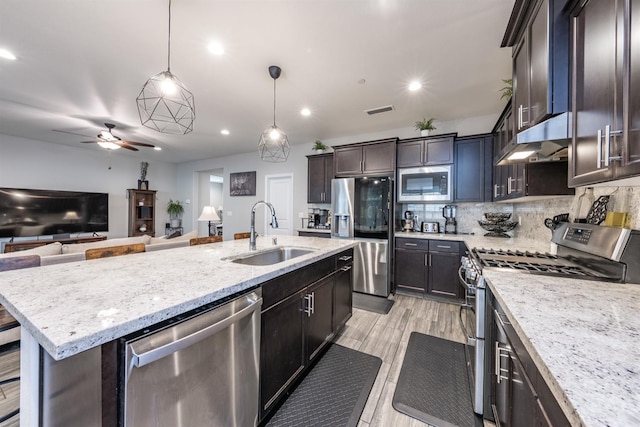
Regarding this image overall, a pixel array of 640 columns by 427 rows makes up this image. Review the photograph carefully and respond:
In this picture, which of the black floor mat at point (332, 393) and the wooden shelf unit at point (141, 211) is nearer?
the black floor mat at point (332, 393)

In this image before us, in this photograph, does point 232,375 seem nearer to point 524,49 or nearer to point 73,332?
point 73,332

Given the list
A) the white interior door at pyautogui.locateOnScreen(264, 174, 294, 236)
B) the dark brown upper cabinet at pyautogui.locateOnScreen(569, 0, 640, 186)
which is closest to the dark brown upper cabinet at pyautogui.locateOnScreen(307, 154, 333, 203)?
the white interior door at pyautogui.locateOnScreen(264, 174, 294, 236)

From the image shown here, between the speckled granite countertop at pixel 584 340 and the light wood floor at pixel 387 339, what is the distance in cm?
111

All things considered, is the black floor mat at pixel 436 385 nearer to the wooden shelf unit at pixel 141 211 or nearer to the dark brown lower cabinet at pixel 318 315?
the dark brown lower cabinet at pixel 318 315

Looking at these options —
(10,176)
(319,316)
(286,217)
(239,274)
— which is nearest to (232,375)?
(239,274)

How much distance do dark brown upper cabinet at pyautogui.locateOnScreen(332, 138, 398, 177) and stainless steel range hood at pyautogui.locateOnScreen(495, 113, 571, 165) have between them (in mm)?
2066

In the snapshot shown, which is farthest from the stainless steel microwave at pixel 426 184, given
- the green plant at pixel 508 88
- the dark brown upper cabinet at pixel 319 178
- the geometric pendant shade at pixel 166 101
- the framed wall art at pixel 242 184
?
the framed wall art at pixel 242 184

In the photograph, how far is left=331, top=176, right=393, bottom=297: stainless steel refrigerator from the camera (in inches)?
137

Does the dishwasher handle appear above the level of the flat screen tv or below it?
below

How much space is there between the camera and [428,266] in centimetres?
334

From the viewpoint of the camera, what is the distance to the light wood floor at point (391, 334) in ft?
4.99

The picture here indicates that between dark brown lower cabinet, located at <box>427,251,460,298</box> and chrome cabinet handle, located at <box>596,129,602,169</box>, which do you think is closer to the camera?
chrome cabinet handle, located at <box>596,129,602,169</box>

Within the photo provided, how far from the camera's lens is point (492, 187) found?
10.7ft

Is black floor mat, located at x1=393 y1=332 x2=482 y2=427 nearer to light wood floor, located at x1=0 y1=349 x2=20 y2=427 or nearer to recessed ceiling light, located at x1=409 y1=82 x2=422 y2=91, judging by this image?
light wood floor, located at x1=0 y1=349 x2=20 y2=427
